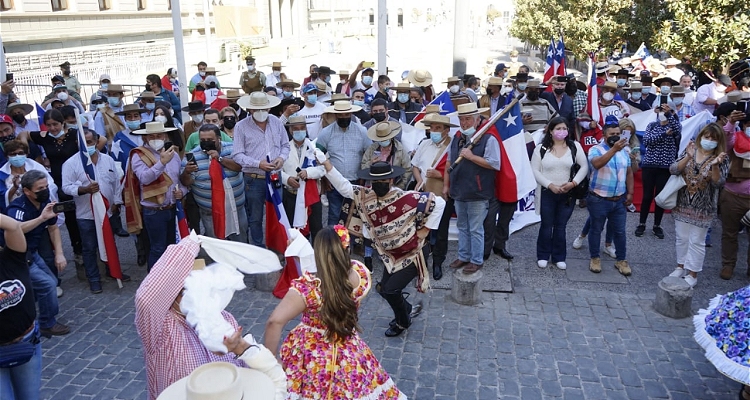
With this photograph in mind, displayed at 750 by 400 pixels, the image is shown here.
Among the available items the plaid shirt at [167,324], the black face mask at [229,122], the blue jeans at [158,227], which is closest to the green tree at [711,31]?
the black face mask at [229,122]

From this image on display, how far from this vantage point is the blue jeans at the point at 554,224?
727cm

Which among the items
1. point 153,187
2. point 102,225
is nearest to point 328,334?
point 153,187

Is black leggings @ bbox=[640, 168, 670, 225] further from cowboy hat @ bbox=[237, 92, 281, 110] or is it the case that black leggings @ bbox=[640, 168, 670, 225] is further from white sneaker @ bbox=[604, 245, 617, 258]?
cowboy hat @ bbox=[237, 92, 281, 110]

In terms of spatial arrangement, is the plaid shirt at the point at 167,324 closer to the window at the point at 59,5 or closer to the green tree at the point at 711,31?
the green tree at the point at 711,31

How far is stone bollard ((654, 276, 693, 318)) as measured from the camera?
240 inches

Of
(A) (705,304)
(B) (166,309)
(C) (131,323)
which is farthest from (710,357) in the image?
(C) (131,323)

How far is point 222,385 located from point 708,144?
611 cm

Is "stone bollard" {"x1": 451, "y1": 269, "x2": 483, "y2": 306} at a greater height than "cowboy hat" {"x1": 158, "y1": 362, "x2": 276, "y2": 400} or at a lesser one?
lesser

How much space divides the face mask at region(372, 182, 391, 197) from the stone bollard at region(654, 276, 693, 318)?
10.7 feet

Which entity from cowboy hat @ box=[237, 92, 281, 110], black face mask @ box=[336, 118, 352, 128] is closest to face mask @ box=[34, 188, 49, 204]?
cowboy hat @ box=[237, 92, 281, 110]

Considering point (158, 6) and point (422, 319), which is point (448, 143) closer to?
point (422, 319)

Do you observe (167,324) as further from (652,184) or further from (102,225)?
(652,184)

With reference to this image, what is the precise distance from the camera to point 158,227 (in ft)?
22.9

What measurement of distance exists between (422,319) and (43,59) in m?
27.7
